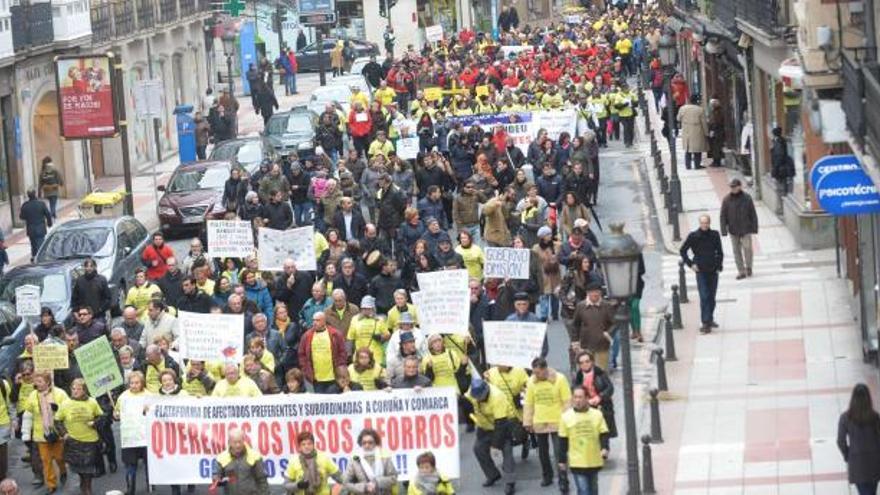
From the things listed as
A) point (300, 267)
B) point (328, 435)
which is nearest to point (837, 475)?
point (328, 435)

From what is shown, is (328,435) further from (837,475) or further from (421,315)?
(837,475)

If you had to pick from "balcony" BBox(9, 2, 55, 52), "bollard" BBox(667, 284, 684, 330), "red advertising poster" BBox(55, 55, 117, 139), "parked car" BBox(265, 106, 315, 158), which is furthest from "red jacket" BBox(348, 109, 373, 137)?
"bollard" BBox(667, 284, 684, 330)

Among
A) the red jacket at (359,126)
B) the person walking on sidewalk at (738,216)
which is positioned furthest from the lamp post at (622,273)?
the red jacket at (359,126)

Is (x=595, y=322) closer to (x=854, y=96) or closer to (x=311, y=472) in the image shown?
(x=854, y=96)

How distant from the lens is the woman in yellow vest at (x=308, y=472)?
22.6 metres

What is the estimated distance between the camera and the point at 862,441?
2116 cm

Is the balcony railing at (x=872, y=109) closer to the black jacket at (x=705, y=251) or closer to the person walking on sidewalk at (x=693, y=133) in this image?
the black jacket at (x=705, y=251)

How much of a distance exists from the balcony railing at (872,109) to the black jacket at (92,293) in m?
12.2

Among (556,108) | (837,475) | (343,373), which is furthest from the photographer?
(556,108)

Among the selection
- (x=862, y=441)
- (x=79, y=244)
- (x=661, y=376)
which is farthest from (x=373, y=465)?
(x=79, y=244)

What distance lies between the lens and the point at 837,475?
23.5 metres

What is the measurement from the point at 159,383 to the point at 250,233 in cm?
811

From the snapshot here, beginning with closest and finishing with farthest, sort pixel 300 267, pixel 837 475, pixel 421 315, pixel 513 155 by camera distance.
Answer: pixel 837 475 < pixel 421 315 < pixel 300 267 < pixel 513 155

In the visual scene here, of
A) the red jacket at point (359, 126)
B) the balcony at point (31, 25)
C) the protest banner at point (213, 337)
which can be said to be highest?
the balcony at point (31, 25)
